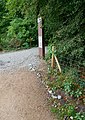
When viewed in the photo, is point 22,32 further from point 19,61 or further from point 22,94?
point 22,94

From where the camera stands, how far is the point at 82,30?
6.17m

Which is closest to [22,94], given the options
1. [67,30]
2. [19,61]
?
[67,30]

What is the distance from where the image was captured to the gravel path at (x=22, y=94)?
16.9ft

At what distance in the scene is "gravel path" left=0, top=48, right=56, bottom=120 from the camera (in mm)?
5160

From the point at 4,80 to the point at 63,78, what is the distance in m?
1.91

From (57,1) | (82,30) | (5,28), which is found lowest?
(5,28)

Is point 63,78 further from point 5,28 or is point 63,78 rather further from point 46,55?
point 5,28

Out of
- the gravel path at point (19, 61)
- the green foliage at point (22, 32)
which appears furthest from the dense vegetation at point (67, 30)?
the green foliage at point (22, 32)

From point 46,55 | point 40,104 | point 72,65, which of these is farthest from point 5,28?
point 40,104

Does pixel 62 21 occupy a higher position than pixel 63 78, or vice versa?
pixel 62 21

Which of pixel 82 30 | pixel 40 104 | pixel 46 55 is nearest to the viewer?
pixel 40 104

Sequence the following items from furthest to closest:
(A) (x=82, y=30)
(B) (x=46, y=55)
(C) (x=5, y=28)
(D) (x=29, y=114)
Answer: (C) (x=5, y=28), (B) (x=46, y=55), (A) (x=82, y=30), (D) (x=29, y=114)

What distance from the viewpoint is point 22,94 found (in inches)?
243

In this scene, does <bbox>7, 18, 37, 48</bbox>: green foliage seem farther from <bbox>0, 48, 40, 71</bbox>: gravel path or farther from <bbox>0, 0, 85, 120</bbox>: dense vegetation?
<bbox>0, 0, 85, 120</bbox>: dense vegetation
